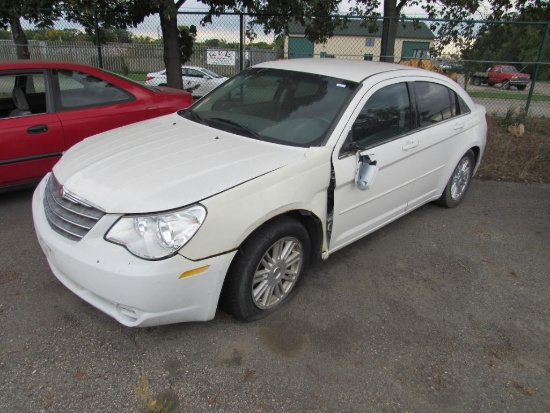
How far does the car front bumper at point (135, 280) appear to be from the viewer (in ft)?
7.27

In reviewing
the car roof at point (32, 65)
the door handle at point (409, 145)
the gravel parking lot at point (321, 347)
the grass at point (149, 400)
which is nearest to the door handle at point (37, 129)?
the car roof at point (32, 65)

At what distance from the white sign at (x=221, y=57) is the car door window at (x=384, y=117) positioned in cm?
634

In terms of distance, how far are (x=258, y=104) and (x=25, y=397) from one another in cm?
250

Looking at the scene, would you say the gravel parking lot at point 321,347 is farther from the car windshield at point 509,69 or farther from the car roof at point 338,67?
the car windshield at point 509,69

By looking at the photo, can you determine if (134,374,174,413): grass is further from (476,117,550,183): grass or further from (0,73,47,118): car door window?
(476,117,550,183): grass

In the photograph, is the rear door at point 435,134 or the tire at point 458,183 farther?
the tire at point 458,183

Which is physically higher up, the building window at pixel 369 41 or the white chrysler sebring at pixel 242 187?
the building window at pixel 369 41

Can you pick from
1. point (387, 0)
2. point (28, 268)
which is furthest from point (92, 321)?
point (387, 0)

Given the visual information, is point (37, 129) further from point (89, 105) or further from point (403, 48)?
point (403, 48)

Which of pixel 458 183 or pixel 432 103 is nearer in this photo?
pixel 432 103

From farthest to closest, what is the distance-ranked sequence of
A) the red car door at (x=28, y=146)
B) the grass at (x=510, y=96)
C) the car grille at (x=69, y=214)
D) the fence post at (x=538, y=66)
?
1. the grass at (x=510, y=96)
2. the fence post at (x=538, y=66)
3. the red car door at (x=28, y=146)
4. the car grille at (x=69, y=214)

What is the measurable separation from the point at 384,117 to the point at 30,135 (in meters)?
3.35

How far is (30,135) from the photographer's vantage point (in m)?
4.17

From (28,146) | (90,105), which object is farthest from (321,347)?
(90,105)
